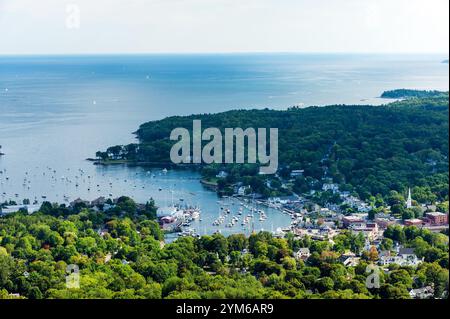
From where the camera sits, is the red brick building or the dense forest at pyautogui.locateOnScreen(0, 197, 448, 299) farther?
the red brick building

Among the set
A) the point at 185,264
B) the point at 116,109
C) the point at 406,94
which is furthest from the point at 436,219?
the point at 406,94

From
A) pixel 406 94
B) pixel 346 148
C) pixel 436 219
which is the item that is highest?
pixel 406 94

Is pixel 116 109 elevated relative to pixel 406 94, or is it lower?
lower

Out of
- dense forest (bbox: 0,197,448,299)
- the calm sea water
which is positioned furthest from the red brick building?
the calm sea water

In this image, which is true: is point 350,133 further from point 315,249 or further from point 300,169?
point 315,249

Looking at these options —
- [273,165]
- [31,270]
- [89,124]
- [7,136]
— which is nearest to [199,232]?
[31,270]

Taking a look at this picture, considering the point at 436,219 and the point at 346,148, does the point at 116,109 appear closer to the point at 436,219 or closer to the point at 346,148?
the point at 346,148

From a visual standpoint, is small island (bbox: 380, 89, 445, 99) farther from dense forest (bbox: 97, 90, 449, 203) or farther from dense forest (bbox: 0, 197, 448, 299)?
dense forest (bbox: 0, 197, 448, 299)
